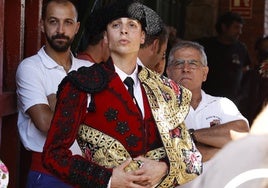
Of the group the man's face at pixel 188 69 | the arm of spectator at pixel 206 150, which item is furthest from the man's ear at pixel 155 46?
the arm of spectator at pixel 206 150

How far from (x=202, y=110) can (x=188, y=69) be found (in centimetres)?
27

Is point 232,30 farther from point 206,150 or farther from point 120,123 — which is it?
point 120,123

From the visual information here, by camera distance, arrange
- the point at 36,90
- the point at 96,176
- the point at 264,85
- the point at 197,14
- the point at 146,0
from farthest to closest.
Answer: the point at 197,14
the point at 146,0
the point at 264,85
the point at 36,90
the point at 96,176

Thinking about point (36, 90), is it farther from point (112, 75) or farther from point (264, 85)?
point (264, 85)

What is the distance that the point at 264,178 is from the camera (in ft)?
3.25

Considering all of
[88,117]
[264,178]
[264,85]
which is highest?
[264,178]

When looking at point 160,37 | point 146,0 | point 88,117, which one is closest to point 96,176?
point 88,117

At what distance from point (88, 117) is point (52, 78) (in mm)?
1126

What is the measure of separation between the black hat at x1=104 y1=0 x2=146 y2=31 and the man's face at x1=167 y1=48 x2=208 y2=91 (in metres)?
1.03

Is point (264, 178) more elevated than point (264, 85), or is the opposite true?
point (264, 178)

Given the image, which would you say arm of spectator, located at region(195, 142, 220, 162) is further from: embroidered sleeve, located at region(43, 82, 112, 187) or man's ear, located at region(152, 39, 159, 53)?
embroidered sleeve, located at region(43, 82, 112, 187)

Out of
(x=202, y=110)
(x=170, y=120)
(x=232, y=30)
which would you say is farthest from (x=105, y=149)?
(x=232, y=30)

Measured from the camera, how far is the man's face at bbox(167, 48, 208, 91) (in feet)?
13.1

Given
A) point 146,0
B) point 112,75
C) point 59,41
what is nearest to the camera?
point 112,75
